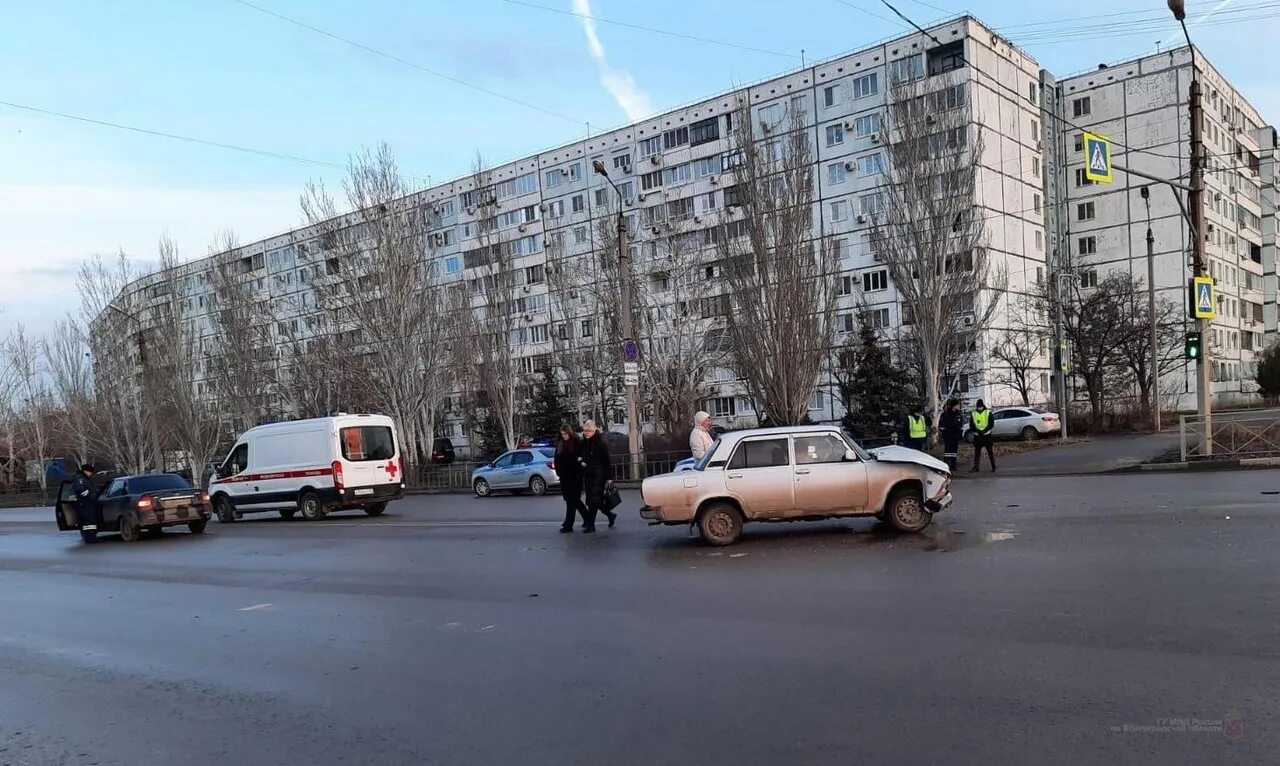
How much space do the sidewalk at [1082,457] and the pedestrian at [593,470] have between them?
10725 mm

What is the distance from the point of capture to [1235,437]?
1952 cm

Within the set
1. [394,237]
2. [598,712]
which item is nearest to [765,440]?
[598,712]

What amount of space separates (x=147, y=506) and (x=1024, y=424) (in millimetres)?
31070

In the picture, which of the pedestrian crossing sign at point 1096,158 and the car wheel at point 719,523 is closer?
the car wheel at point 719,523

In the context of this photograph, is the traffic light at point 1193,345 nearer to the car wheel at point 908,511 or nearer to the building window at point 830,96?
the car wheel at point 908,511

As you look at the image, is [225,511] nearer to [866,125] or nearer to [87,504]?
[87,504]

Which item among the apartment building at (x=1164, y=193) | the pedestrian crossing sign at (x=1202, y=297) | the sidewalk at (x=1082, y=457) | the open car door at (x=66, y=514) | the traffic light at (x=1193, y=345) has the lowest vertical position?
the open car door at (x=66, y=514)

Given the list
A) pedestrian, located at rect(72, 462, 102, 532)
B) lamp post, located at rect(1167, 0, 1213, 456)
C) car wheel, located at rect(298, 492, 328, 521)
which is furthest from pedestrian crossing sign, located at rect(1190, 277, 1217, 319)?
pedestrian, located at rect(72, 462, 102, 532)

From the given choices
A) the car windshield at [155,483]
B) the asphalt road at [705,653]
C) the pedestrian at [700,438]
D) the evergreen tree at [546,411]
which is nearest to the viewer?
the asphalt road at [705,653]

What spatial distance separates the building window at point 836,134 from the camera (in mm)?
57881

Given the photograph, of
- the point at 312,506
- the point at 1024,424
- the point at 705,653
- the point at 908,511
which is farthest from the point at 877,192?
the point at 705,653

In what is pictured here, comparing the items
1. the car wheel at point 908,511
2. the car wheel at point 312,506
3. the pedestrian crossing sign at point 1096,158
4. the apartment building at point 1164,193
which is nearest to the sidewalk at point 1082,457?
the pedestrian crossing sign at point 1096,158

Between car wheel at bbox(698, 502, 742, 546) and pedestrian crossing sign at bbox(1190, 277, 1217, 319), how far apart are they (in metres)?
13.8

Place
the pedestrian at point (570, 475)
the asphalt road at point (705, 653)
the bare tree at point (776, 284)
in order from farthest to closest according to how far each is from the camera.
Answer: the bare tree at point (776, 284), the pedestrian at point (570, 475), the asphalt road at point (705, 653)
